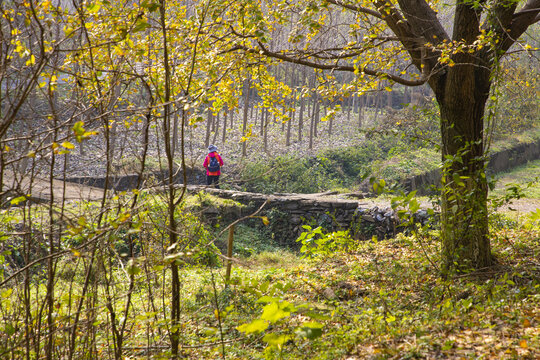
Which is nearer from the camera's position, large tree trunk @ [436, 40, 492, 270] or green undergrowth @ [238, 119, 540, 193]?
large tree trunk @ [436, 40, 492, 270]

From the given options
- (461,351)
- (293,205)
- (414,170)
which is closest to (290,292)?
(461,351)

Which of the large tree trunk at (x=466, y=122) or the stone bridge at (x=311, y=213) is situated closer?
the large tree trunk at (x=466, y=122)

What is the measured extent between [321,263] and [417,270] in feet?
6.20

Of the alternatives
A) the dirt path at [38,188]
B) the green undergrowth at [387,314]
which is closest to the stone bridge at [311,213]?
the green undergrowth at [387,314]

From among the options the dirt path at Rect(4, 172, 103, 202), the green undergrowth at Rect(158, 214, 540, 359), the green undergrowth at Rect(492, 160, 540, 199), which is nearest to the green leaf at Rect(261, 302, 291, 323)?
the green undergrowth at Rect(158, 214, 540, 359)

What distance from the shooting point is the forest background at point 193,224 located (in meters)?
2.10

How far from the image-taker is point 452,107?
4992 millimetres

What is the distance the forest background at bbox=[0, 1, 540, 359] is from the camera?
6.90 ft

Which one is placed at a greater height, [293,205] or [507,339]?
[507,339]

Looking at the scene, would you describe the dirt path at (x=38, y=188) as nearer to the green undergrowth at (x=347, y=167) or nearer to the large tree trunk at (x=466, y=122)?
the large tree trunk at (x=466, y=122)

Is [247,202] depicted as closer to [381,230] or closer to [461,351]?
[381,230]

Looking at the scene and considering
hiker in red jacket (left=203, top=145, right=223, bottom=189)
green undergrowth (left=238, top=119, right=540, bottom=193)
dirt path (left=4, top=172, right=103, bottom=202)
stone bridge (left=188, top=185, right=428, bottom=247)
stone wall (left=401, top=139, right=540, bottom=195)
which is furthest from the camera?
green undergrowth (left=238, top=119, right=540, bottom=193)

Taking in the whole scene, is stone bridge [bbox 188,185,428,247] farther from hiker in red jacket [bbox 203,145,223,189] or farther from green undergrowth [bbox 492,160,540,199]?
green undergrowth [bbox 492,160,540,199]

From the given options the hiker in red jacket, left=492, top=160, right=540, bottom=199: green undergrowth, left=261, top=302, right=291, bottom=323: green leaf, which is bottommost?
left=492, top=160, right=540, bottom=199: green undergrowth
